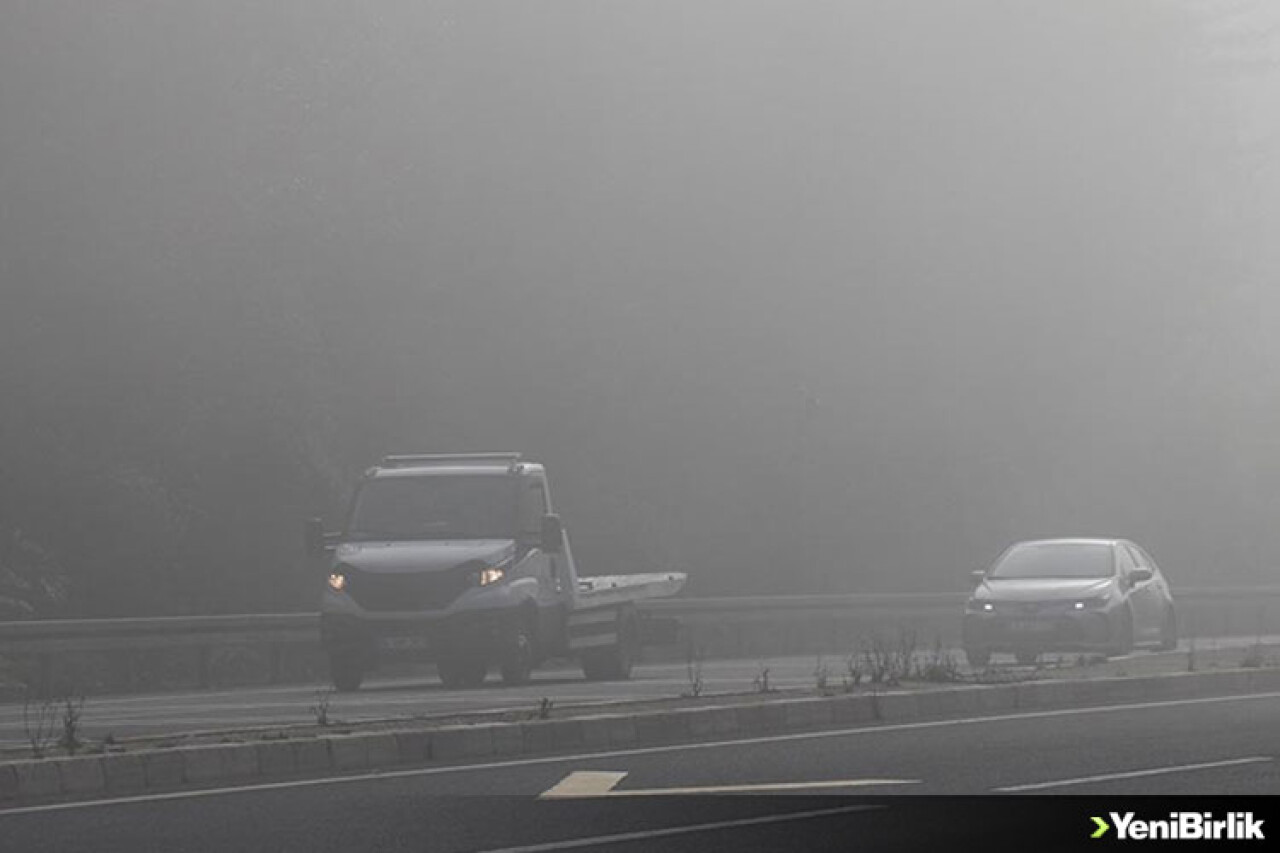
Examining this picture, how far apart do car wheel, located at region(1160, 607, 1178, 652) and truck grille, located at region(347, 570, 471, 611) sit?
10.6 meters

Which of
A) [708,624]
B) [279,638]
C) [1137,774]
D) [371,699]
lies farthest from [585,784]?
[708,624]

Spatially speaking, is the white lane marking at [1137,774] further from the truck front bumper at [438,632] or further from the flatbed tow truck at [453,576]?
the flatbed tow truck at [453,576]

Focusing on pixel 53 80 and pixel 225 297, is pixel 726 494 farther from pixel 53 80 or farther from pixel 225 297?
pixel 53 80

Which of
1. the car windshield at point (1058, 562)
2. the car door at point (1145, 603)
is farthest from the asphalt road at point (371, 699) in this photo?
the car door at point (1145, 603)

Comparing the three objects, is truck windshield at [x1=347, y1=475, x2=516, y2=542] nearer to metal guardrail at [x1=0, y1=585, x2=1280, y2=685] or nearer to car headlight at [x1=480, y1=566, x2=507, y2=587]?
car headlight at [x1=480, y1=566, x2=507, y2=587]

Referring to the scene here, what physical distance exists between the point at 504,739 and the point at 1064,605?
1524 centimetres

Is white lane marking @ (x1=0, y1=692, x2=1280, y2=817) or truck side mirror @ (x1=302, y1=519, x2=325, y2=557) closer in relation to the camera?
white lane marking @ (x1=0, y1=692, x2=1280, y2=817)

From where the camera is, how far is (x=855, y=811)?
42.0 ft

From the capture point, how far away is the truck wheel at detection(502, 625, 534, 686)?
86.1 feet

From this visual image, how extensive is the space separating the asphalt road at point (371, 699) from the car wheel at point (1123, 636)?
10.2 feet

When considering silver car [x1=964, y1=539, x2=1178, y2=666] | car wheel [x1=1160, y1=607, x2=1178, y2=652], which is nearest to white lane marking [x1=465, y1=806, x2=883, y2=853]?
silver car [x1=964, y1=539, x2=1178, y2=666]

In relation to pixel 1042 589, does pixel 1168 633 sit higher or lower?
lower

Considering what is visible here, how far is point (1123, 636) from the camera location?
31.8 meters

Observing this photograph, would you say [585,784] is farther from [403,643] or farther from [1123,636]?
[1123,636]
